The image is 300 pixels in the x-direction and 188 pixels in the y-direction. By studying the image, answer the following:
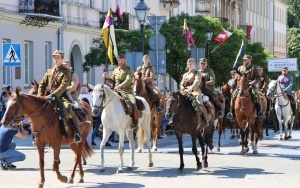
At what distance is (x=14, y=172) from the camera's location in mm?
19406

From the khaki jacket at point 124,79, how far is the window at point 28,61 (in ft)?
62.8

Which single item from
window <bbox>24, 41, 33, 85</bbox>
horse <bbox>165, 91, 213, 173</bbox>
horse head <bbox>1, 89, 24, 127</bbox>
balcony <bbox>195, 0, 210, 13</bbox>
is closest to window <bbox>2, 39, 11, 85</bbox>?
window <bbox>24, 41, 33, 85</bbox>

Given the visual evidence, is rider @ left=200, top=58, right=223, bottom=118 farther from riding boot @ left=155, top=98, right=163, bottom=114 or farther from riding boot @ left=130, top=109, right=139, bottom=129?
riding boot @ left=130, top=109, right=139, bottom=129

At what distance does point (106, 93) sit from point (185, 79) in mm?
2195

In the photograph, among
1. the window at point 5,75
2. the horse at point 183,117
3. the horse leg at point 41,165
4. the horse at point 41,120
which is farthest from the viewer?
the window at point 5,75

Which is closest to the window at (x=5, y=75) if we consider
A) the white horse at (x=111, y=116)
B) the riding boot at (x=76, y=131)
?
the white horse at (x=111, y=116)

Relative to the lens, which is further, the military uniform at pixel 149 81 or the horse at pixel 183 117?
the military uniform at pixel 149 81

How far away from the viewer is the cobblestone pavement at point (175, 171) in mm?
17016

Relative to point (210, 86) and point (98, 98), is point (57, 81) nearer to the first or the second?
point (98, 98)

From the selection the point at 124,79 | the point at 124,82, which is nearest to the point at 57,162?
the point at 124,82

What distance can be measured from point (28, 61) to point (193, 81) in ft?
67.7

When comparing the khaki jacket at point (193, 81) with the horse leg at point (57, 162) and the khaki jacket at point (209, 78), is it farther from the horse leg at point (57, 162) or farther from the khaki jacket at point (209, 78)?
the horse leg at point (57, 162)

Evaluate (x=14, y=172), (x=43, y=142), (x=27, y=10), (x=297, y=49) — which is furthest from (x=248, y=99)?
(x=297, y=49)

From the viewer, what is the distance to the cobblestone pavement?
17016mm
